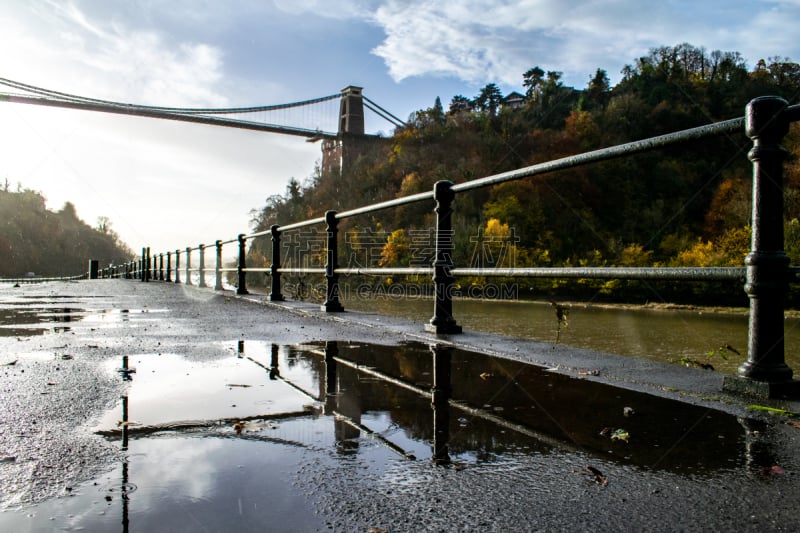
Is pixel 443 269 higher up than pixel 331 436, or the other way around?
pixel 443 269

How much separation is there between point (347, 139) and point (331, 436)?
6660 cm

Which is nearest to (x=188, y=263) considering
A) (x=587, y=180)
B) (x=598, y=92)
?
(x=587, y=180)

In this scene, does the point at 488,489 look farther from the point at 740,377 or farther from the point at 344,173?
the point at 344,173

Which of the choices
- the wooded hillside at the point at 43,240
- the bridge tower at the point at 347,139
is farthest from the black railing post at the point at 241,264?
the wooded hillside at the point at 43,240

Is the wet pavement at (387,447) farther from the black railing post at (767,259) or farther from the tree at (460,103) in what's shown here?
the tree at (460,103)

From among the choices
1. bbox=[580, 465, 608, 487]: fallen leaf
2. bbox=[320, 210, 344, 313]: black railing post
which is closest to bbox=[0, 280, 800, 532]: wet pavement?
bbox=[580, 465, 608, 487]: fallen leaf

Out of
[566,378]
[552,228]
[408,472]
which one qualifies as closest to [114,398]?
[408,472]

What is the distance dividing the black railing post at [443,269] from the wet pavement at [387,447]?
90 centimetres

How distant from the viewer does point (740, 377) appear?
1674 millimetres

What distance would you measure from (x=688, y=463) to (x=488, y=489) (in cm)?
42

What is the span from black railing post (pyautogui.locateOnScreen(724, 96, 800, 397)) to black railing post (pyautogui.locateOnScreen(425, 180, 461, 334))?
1609 mm

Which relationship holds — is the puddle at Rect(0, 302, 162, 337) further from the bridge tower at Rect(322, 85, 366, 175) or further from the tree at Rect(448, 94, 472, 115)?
the tree at Rect(448, 94, 472, 115)

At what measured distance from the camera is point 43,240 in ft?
259

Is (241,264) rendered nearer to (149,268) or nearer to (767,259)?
(767,259)
